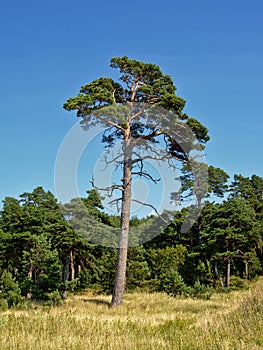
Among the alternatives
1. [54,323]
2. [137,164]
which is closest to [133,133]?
[137,164]

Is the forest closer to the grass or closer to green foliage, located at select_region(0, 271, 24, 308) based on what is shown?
green foliage, located at select_region(0, 271, 24, 308)

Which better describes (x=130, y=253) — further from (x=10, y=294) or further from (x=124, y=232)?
(x=10, y=294)

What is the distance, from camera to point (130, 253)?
843 inches

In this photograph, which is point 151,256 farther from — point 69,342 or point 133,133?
point 69,342

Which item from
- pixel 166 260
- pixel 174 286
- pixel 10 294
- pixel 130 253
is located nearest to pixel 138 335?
pixel 10 294

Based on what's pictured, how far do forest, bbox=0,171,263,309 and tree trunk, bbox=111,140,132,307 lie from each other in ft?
12.1

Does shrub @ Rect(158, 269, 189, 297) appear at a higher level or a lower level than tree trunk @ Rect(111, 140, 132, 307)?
lower

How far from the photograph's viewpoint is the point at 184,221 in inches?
1187

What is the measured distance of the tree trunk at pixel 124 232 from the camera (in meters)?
14.7

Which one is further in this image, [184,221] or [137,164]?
[184,221]

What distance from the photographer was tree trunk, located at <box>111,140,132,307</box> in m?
14.7

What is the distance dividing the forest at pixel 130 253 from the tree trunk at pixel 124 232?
12.1ft

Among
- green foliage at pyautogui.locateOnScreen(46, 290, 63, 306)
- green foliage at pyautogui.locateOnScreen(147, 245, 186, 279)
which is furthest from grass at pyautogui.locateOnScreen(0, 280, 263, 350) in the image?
green foliage at pyautogui.locateOnScreen(147, 245, 186, 279)

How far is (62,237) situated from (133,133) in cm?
870
